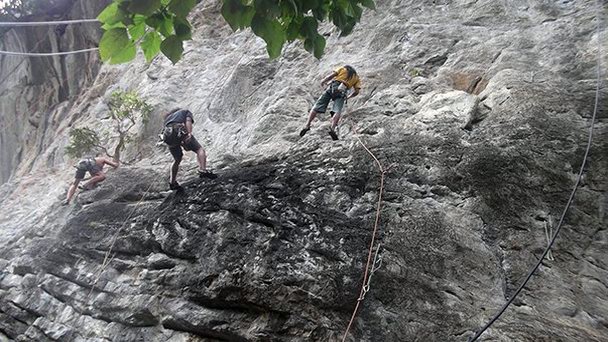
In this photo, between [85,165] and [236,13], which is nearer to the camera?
[236,13]

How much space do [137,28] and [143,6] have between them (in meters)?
0.22

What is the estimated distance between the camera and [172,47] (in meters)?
1.87

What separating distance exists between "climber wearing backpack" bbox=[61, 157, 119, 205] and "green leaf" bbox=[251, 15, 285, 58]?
6.97 meters

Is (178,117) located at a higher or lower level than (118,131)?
higher

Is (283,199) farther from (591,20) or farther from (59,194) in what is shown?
(59,194)

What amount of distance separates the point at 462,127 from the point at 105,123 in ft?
28.5

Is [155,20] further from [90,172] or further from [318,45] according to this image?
[90,172]

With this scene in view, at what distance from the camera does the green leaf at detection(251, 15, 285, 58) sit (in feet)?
6.21

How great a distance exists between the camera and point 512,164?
487 cm

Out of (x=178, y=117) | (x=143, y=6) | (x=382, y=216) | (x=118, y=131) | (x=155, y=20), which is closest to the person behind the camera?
(x=143, y=6)

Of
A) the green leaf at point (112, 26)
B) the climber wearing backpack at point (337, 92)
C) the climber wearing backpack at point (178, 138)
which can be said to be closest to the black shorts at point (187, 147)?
the climber wearing backpack at point (178, 138)

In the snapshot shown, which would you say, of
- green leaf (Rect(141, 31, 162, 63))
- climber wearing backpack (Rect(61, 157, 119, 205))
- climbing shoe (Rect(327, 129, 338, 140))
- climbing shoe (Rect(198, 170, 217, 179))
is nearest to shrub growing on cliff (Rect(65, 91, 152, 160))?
climber wearing backpack (Rect(61, 157, 119, 205))

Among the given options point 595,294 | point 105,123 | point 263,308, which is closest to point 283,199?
point 263,308

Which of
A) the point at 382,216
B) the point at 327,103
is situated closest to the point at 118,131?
the point at 327,103
